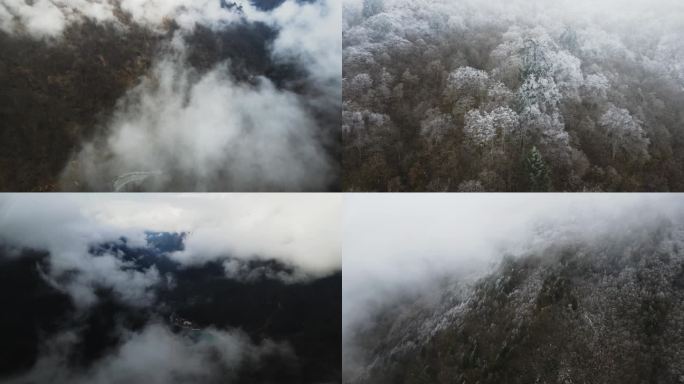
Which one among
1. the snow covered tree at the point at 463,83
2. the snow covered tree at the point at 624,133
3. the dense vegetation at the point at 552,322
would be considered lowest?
the dense vegetation at the point at 552,322

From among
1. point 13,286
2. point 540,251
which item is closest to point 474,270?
point 540,251

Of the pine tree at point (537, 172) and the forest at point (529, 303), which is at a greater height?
the pine tree at point (537, 172)

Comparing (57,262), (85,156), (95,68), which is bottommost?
(57,262)

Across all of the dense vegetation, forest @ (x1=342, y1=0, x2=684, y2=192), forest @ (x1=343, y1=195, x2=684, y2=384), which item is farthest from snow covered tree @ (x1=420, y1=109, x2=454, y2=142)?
the dense vegetation

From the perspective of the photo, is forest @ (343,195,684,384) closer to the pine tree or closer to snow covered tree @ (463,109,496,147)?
the pine tree

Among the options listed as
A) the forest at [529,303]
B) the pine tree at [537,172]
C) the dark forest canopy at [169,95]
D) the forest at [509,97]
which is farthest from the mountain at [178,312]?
the pine tree at [537,172]

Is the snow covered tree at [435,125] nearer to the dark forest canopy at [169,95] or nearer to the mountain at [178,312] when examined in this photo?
the dark forest canopy at [169,95]

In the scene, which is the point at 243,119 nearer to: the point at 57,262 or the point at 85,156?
the point at 85,156

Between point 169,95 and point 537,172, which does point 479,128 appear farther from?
point 169,95

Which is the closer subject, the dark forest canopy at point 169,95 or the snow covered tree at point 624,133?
the dark forest canopy at point 169,95
